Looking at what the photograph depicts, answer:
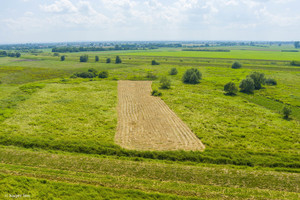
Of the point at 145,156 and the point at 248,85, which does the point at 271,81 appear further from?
the point at 145,156

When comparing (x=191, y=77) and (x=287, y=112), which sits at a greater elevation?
(x=191, y=77)

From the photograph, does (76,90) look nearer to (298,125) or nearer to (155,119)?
(155,119)

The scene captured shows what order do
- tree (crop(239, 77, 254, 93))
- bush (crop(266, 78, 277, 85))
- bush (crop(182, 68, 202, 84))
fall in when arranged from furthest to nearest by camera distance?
bush (crop(182, 68, 202, 84)) < bush (crop(266, 78, 277, 85)) < tree (crop(239, 77, 254, 93))

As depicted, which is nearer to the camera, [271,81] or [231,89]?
[231,89]

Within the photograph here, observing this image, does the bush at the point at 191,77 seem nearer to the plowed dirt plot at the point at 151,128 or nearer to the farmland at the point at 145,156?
the plowed dirt plot at the point at 151,128

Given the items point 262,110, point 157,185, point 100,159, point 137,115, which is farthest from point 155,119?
point 262,110

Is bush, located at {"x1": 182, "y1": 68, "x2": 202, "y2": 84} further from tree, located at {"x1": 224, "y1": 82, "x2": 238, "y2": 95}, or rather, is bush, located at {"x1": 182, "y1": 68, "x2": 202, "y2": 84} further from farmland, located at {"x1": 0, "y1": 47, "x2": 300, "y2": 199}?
farmland, located at {"x1": 0, "y1": 47, "x2": 300, "y2": 199}

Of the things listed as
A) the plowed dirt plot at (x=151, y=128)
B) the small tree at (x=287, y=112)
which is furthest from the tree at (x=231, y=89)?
the plowed dirt plot at (x=151, y=128)

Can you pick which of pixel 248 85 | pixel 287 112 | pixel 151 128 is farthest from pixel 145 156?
pixel 248 85

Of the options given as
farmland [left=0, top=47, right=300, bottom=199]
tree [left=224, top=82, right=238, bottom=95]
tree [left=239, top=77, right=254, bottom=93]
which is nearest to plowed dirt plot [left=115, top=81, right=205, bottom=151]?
farmland [left=0, top=47, right=300, bottom=199]
